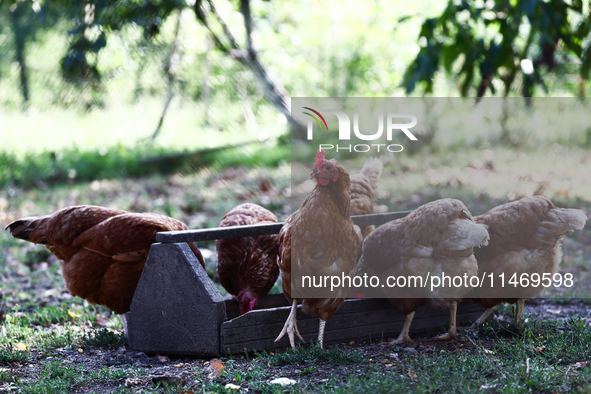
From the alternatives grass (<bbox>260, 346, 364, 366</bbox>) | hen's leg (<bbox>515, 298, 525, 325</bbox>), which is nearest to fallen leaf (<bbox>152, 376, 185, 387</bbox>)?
grass (<bbox>260, 346, 364, 366</bbox>)

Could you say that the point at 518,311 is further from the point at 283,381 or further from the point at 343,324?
the point at 283,381

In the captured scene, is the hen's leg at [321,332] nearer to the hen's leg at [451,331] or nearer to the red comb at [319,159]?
the hen's leg at [451,331]

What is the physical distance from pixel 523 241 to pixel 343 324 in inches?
41.8

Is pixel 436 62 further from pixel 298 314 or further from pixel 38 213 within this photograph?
pixel 38 213

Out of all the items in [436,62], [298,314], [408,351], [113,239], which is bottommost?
[408,351]

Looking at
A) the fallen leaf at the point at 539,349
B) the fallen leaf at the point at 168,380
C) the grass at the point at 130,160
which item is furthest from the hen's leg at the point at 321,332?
the grass at the point at 130,160

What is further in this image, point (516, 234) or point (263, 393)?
point (516, 234)

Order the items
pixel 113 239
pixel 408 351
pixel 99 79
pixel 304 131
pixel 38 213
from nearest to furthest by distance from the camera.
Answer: pixel 408 351, pixel 113 239, pixel 38 213, pixel 99 79, pixel 304 131

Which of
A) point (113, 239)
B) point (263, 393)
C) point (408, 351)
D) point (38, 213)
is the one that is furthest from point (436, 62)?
point (38, 213)

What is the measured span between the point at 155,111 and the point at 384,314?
17.7 ft

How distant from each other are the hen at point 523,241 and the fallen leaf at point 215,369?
147 centimetres

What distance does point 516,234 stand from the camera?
2.79 meters

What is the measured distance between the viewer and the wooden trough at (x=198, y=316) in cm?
262

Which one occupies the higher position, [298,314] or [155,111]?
[155,111]
